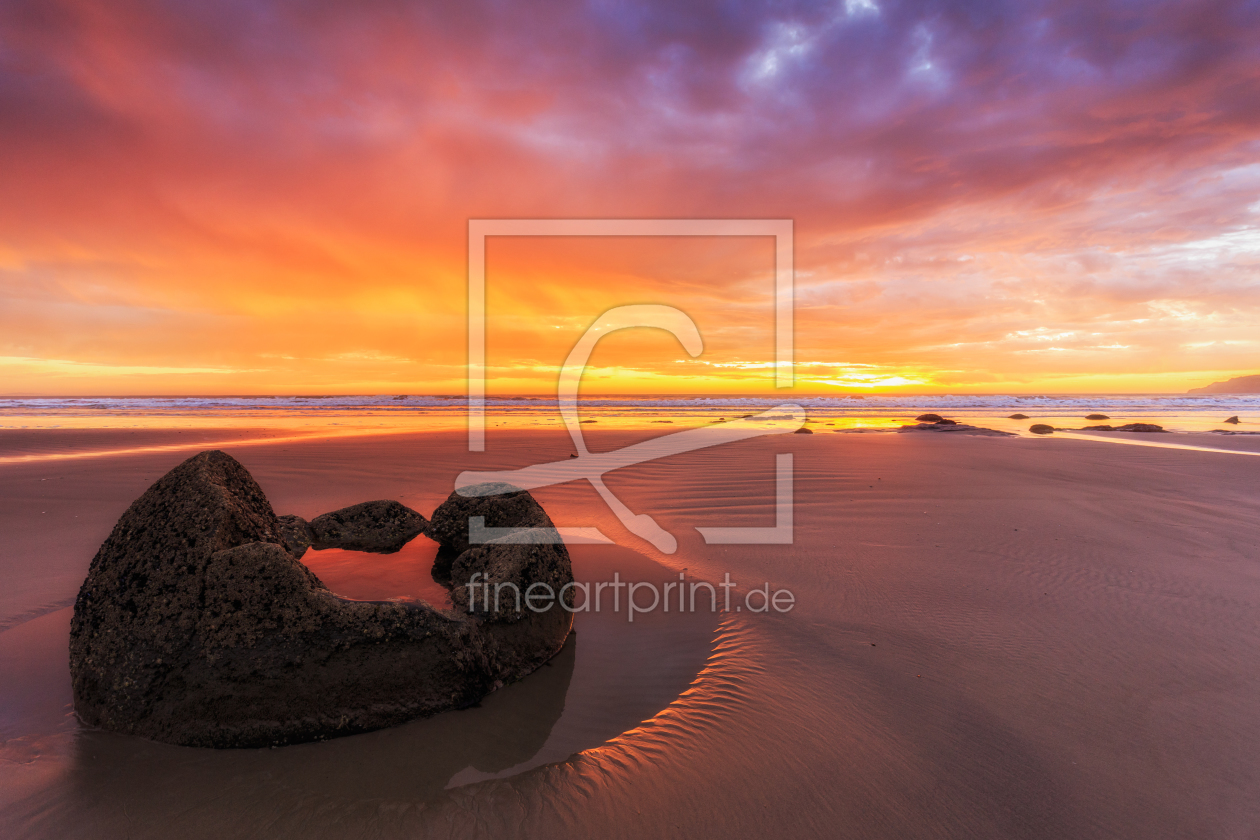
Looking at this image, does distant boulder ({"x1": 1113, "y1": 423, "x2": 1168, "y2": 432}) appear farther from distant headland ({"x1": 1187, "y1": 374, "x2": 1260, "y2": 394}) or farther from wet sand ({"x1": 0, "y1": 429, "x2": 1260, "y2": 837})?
distant headland ({"x1": 1187, "y1": 374, "x2": 1260, "y2": 394})

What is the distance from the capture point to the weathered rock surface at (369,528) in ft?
17.0

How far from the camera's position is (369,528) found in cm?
530

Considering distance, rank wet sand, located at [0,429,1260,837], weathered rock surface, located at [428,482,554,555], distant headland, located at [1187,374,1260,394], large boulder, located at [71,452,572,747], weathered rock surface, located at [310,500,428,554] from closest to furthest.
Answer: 1. wet sand, located at [0,429,1260,837]
2. large boulder, located at [71,452,572,747]
3. weathered rock surface, located at [428,482,554,555]
4. weathered rock surface, located at [310,500,428,554]
5. distant headland, located at [1187,374,1260,394]

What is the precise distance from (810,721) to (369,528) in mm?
4232

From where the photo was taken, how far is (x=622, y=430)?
21.1 metres

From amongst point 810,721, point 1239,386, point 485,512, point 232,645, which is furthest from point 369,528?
point 1239,386

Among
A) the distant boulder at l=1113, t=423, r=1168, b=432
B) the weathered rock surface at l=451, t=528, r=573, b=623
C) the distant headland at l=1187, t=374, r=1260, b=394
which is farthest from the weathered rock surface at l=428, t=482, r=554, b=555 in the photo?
the distant headland at l=1187, t=374, r=1260, b=394

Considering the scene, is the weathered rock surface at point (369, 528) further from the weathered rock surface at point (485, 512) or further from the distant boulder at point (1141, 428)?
the distant boulder at point (1141, 428)

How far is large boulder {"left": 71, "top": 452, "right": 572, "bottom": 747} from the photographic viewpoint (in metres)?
2.61

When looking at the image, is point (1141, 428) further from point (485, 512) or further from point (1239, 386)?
point (1239, 386)

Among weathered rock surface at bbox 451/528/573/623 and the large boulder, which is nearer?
the large boulder

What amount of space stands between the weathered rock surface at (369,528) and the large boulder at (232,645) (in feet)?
7.27

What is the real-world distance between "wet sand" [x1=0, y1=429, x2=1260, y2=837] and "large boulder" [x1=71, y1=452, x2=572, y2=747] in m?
0.13

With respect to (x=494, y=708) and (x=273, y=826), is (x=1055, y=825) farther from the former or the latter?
(x=273, y=826)
